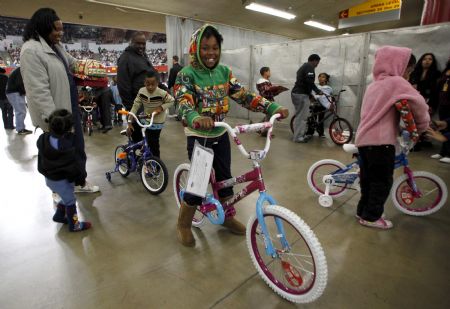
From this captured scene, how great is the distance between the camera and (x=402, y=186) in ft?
8.17

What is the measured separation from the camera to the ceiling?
7.30 metres

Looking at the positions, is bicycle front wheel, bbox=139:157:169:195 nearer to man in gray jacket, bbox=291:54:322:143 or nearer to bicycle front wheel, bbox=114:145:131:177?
bicycle front wheel, bbox=114:145:131:177

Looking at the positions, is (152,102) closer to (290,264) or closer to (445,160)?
(290,264)

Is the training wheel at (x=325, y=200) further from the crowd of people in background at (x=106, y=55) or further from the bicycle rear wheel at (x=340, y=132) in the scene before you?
the crowd of people in background at (x=106, y=55)

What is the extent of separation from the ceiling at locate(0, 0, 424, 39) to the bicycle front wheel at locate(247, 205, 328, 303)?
7.08m

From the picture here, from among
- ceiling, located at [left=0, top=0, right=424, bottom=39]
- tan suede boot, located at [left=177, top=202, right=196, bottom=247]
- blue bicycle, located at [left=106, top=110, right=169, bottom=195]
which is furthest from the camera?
ceiling, located at [left=0, top=0, right=424, bottom=39]

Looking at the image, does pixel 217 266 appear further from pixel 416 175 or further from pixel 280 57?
pixel 280 57

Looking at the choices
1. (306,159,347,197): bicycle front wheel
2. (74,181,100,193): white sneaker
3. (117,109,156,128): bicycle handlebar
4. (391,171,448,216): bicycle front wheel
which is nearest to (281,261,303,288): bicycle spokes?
(306,159,347,197): bicycle front wheel

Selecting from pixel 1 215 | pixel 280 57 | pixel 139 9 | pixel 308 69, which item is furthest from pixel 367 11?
pixel 1 215

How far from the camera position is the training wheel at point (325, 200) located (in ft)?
8.66

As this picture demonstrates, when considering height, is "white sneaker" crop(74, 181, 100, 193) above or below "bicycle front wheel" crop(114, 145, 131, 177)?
below

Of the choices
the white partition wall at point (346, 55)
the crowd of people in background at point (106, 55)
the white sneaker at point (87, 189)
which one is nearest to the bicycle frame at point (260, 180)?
the white sneaker at point (87, 189)

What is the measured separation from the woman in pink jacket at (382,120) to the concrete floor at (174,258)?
0.37 metres

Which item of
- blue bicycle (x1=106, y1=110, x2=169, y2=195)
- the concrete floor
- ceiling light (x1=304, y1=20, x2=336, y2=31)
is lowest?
the concrete floor
